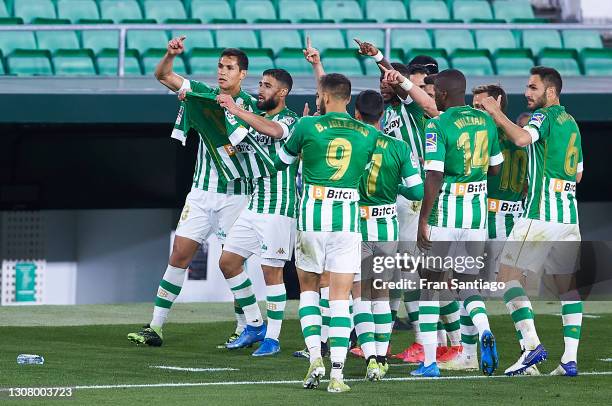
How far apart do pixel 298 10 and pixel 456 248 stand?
11.8 meters

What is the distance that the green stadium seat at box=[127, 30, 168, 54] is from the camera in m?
18.7

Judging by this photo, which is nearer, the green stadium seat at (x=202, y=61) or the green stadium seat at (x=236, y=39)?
the green stadium seat at (x=202, y=61)

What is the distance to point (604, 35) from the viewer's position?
21938 mm

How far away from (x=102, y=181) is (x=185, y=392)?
10192mm

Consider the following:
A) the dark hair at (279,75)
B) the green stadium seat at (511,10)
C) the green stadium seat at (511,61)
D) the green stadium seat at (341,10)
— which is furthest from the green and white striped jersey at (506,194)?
the green stadium seat at (511,10)

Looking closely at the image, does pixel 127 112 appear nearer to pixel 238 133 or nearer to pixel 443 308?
pixel 238 133

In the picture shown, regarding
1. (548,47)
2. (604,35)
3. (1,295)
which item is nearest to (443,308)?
(1,295)

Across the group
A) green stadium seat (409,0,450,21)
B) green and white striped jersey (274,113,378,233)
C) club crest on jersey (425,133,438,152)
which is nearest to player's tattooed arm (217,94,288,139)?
green and white striped jersey (274,113,378,233)

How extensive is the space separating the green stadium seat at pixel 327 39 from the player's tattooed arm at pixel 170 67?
8644mm

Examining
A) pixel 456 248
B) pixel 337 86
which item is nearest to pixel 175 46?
pixel 337 86

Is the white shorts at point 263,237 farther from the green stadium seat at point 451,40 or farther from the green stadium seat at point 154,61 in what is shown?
the green stadium seat at point 451,40

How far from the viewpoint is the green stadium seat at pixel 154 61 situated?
690 inches

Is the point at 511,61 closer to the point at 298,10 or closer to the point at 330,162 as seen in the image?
the point at 298,10

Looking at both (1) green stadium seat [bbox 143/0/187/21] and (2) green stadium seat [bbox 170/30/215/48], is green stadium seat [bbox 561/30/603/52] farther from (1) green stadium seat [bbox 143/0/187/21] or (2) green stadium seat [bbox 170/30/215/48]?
(1) green stadium seat [bbox 143/0/187/21]
